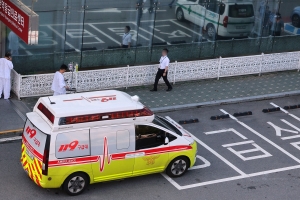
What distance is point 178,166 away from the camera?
48.7 ft

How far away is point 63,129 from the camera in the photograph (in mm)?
13242

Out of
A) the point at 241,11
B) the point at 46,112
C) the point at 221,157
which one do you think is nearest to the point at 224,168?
the point at 221,157

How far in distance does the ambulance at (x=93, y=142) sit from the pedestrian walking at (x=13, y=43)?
19.2 feet

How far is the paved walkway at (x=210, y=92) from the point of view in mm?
18578

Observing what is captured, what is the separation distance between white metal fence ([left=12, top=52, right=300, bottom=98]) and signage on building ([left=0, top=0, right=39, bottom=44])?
1709mm

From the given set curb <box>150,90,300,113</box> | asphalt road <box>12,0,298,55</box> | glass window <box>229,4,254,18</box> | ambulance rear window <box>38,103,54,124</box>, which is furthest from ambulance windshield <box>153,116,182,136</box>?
glass window <box>229,4,254,18</box>

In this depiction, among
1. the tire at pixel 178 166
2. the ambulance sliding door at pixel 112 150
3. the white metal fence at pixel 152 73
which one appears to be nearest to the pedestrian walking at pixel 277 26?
the white metal fence at pixel 152 73

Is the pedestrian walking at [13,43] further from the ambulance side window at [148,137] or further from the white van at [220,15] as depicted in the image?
the ambulance side window at [148,137]

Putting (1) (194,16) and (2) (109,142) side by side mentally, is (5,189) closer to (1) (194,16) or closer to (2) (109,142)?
(2) (109,142)

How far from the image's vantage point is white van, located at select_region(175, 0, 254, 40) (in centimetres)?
2194

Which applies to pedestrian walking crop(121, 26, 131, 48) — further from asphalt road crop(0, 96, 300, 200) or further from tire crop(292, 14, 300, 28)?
tire crop(292, 14, 300, 28)

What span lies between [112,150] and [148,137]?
38.2 inches

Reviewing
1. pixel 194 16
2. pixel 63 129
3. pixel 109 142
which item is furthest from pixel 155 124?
pixel 194 16

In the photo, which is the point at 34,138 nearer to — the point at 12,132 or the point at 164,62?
the point at 12,132
